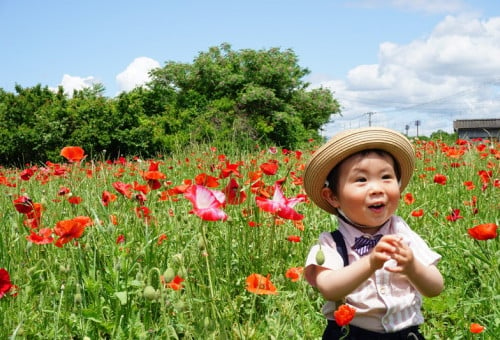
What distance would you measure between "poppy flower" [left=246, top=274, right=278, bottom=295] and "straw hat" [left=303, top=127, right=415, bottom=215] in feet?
1.13

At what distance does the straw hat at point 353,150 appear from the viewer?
5.42ft

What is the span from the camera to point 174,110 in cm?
2034

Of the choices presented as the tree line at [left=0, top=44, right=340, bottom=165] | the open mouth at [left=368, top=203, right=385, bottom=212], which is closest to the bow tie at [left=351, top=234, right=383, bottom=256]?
the open mouth at [left=368, top=203, right=385, bottom=212]

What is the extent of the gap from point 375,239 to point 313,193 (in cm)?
25

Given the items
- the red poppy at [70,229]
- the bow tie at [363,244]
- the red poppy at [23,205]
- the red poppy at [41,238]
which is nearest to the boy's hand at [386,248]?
the bow tie at [363,244]

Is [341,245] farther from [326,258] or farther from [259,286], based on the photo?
[259,286]

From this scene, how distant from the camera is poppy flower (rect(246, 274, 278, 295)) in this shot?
1.58 metres

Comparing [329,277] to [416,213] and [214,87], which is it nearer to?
[416,213]

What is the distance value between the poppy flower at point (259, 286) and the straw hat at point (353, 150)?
34cm

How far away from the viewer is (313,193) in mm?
1799

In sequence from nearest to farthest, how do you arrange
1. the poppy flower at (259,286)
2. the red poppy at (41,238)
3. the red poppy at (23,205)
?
1. the poppy flower at (259,286)
2. the red poppy at (41,238)
3. the red poppy at (23,205)

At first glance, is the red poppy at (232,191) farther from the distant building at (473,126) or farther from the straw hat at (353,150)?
the distant building at (473,126)

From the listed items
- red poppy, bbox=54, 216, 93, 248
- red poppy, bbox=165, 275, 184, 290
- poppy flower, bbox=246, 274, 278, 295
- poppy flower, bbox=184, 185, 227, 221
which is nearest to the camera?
poppy flower, bbox=184, 185, 227, 221

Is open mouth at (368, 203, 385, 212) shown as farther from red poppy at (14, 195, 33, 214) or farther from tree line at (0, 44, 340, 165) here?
tree line at (0, 44, 340, 165)
